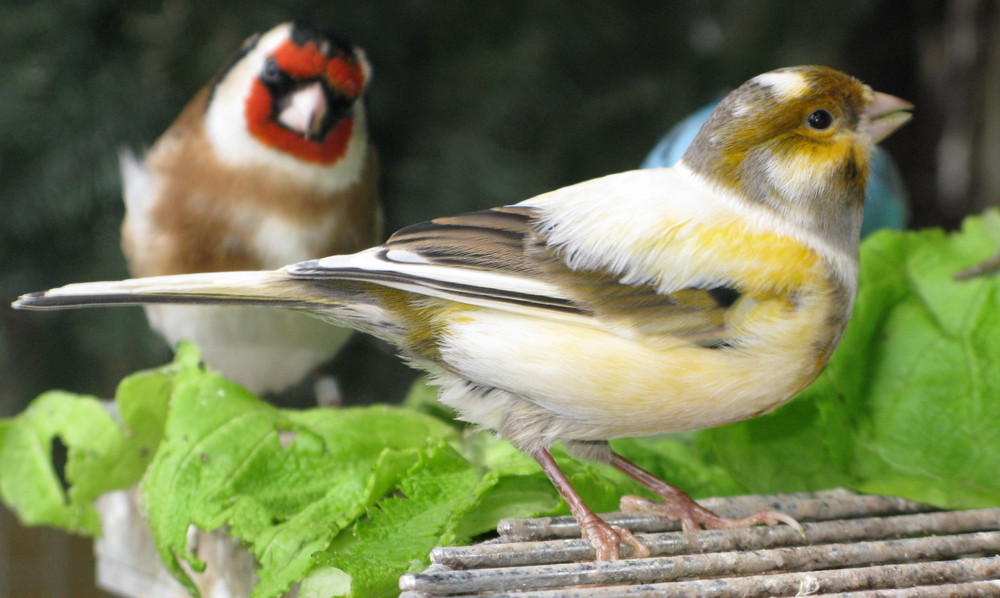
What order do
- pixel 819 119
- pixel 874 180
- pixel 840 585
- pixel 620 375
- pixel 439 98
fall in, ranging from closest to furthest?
pixel 840 585
pixel 620 375
pixel 819 119
pixel 874 180
pixel 439 98

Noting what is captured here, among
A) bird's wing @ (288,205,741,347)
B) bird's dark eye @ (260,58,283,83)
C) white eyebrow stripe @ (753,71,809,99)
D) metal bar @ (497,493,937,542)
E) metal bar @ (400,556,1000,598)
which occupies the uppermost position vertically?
bird's dark eye @ (260,58,283,83)

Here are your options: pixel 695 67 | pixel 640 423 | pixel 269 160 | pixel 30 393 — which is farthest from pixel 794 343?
pixel 30 393

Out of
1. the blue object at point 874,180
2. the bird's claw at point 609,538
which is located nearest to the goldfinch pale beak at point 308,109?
the blue object at point 874,180

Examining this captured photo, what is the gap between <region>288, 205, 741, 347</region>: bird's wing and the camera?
100 cm

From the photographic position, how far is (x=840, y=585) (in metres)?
0.88

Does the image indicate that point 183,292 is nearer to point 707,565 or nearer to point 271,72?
point 707,565

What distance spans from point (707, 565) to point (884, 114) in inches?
23.0

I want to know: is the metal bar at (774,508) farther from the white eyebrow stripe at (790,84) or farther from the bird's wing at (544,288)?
the white eyebrow stripe at (790,84)

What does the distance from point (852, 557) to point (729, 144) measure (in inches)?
18.2

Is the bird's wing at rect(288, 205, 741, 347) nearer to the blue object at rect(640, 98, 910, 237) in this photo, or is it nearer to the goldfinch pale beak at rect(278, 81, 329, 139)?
the blue object at rect(640, 98, 910, 237)

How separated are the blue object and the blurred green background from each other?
2.88 feet

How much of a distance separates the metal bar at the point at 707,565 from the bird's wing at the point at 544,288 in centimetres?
22

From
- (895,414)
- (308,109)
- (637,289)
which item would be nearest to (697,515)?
(637,289)

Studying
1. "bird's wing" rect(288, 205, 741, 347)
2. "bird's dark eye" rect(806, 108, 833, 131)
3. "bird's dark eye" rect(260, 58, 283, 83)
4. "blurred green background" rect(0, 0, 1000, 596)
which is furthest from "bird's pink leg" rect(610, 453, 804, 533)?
"blurred green background" rect(0, 0, 1000, 596)
